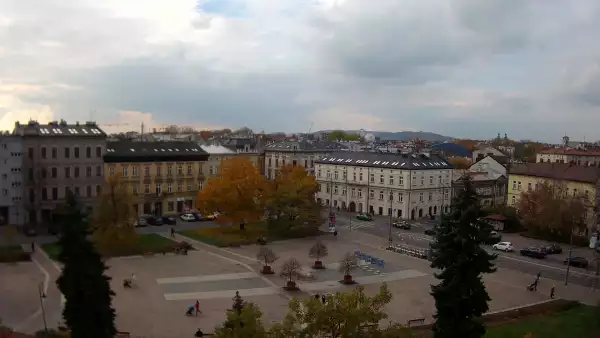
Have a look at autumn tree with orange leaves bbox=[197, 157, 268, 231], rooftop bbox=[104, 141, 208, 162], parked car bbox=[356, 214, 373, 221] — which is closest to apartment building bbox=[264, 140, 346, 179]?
rooftop bbox=[104, 141, 208, 162]

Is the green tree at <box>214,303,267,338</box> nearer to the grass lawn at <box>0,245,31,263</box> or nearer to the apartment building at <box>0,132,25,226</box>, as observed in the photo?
the grass lawn at <box>0,245,31,263</box>

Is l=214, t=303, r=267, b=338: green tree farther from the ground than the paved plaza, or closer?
farther from the ground

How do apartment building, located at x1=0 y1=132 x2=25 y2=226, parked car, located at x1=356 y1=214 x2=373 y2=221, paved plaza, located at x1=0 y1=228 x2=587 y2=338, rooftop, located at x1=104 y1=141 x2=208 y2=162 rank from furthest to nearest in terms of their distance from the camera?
parked car, located at x1=356 y1=214 x2=373 y2=221 → rooftop, located at x1=104 y1=141 x2=208 y2=162 → apartment building, located at x1=0 y1=132 x2=25 y2=226 → paved plaza, located at x1=0 y1=228 x2=587 y2=338

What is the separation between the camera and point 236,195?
55.5m

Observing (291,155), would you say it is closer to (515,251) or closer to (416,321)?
(515,251)

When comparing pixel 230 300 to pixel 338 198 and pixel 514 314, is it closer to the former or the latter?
pixel 514 314

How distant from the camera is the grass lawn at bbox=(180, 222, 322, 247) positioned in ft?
173

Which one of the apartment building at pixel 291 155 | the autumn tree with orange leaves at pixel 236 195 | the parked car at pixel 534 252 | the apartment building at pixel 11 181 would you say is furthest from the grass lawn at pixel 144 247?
the apartment building at pixel 291 155

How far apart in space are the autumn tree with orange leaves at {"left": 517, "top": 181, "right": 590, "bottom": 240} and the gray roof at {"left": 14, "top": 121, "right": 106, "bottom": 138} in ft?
165

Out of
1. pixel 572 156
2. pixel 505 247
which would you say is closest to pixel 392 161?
pixel 505 247

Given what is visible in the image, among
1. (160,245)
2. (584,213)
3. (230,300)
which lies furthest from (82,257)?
(584,213)

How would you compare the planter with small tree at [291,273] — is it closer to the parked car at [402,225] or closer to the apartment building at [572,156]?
the parked car at [402,225]

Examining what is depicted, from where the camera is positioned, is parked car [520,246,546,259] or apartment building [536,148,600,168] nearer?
parked car [520,246,546,259]

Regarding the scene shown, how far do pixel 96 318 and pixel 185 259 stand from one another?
2257 cm
